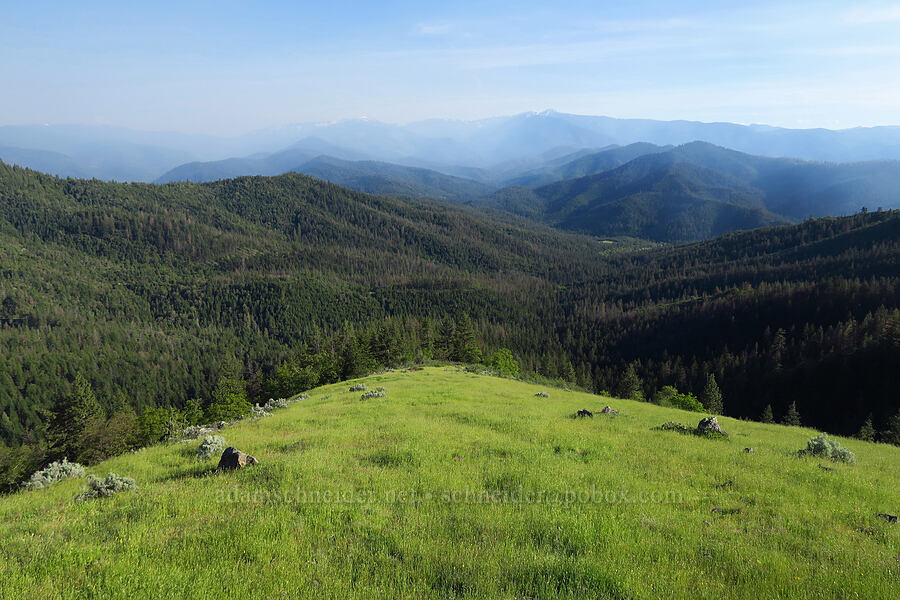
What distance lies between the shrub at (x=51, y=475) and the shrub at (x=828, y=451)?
31.5 metres

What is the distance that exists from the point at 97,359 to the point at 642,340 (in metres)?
235

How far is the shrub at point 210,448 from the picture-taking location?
51.1ft

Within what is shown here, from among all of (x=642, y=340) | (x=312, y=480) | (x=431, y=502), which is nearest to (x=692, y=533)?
(x=431, y=502)

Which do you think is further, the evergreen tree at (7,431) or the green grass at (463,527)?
the evergreen tree at (7,431)

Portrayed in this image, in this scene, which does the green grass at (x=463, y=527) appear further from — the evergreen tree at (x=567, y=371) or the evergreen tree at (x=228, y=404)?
the evergreen tree at (x=567, y=371)

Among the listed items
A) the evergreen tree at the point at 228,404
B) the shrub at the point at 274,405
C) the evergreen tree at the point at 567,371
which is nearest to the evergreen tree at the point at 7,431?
the evergreen tree at the point at 228,404

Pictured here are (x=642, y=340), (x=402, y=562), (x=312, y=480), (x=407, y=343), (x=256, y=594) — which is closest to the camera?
(x=256, y=594)

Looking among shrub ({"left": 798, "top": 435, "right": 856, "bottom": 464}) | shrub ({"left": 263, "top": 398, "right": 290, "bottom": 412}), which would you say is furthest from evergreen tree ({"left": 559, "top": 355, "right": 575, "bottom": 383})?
shrub ({"left": 798, "top": 435, "right": 856, "bottom": 464})

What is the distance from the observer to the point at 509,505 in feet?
34.6

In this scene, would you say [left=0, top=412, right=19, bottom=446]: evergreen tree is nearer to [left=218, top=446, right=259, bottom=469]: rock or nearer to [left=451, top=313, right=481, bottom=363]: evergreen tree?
[left=451, top=313, right=481, bottom=363]: evergreen tree

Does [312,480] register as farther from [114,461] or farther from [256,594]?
[114,461]

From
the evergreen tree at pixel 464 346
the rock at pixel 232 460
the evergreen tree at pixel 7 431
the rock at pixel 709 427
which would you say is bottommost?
the evergreen tree at pixel 7 431

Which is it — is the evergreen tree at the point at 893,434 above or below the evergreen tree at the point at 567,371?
above

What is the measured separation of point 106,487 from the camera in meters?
11.8
